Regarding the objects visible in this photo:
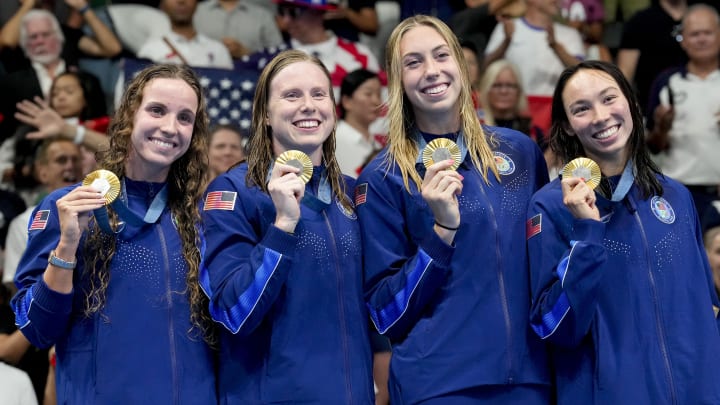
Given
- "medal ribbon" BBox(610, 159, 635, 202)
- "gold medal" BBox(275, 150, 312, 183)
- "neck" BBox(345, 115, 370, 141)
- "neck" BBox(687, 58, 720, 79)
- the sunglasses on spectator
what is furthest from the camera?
the sunglasses on spectator

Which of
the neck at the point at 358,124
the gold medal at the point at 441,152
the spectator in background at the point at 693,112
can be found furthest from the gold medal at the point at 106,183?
the spectator in background at the point at 693,112

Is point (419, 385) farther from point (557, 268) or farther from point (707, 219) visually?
point (707, 219)

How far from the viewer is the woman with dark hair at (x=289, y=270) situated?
403cm

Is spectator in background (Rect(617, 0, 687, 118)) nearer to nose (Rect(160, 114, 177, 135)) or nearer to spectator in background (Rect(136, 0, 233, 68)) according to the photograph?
spectator in background (Rect(136, 0, 233, 68))

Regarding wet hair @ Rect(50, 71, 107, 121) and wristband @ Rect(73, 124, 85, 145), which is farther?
wet hair @ Rect(50, 71, 107, 121)

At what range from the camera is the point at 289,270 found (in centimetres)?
409

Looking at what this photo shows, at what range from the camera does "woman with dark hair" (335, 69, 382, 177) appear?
8.21m

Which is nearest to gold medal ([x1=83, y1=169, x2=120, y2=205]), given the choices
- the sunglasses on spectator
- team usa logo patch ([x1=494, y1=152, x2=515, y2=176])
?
team usa logo patch ([x1=494, y1=152, x2=515, y2=176])

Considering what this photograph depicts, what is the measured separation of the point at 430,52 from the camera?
4457 mm

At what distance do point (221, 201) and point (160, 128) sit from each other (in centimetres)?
39

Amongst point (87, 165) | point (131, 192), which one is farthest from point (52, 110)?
point (131, 192)

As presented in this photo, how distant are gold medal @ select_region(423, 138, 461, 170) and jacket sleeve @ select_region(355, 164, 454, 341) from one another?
18 cm

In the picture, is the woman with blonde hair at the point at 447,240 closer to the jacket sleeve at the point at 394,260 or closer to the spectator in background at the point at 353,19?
the jacket sleeve at the point at 394,260

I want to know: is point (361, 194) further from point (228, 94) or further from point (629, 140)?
point (228, 94)
